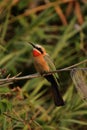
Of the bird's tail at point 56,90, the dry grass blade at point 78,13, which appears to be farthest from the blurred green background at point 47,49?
the bird's tail at point 56,90

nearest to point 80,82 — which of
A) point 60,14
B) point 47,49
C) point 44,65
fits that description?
point 44,65

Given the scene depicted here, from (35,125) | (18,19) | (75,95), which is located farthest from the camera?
(18,19)

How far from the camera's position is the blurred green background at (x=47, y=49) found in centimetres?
465

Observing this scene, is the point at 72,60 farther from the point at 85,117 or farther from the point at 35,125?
the point at 35,125

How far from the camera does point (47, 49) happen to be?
5.69 meters

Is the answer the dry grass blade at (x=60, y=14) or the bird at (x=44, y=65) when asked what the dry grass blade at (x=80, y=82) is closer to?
the bird at (x=44, y=65)

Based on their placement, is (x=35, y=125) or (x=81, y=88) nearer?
(x=81, y=88)

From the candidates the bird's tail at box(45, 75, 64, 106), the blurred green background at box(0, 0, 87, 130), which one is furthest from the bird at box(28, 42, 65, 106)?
the blurred green background at box(0, 0, 87, 130)

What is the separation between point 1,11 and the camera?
5.29m

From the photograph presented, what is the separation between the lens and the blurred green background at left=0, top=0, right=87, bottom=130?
4.65 meters

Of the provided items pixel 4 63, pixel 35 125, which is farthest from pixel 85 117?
pixel 35 125

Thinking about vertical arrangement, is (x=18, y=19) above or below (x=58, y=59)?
above

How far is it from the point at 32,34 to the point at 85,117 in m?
0.99

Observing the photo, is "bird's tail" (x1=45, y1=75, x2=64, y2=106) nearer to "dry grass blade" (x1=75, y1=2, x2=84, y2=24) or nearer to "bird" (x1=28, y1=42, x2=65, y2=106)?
"bird" (x1=28, y1=42, x2=65, y2=106)
